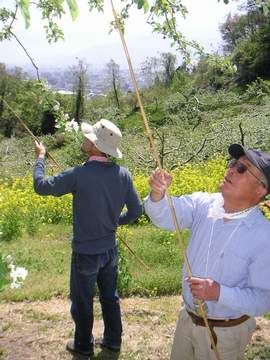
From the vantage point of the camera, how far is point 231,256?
8.68 feet

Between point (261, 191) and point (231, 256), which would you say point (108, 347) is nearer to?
point (231, 256)

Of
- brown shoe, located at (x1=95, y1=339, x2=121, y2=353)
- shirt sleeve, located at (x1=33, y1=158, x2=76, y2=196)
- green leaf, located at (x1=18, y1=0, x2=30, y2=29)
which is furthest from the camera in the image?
brown shoe, located at (x1=95, y1=339, x2=121, y2=353)

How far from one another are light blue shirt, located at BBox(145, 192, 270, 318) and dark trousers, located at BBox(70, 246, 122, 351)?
139 cm

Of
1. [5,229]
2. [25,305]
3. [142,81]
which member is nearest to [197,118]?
[5,229]

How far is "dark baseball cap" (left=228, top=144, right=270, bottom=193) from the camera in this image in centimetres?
258

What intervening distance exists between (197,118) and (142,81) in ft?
147

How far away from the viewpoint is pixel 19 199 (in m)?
10.4

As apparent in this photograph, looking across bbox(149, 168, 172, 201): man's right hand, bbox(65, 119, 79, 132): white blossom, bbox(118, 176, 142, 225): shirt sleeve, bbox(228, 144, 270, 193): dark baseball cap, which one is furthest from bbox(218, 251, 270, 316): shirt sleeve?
bbox(65, 119, 79, 132): white blossom

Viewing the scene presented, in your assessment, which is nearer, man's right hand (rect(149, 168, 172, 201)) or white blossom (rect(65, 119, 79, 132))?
man's right hand (rect(149, 168, 172, 201))


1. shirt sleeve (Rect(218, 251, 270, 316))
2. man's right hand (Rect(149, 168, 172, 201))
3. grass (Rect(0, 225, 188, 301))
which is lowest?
grass (Rect(0, 225, 188, 301))

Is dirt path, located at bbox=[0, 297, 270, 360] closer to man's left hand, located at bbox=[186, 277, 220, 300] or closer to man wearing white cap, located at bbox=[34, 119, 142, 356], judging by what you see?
man wearing white cap, located at bbox=[34, 119, 142, 356]

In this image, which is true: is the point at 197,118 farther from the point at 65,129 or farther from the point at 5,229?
the point at 65,129

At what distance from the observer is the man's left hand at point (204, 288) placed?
245 cm

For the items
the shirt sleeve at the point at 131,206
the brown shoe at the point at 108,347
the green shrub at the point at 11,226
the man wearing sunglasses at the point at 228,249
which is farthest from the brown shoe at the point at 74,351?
the green shrub at the point at 11,226
